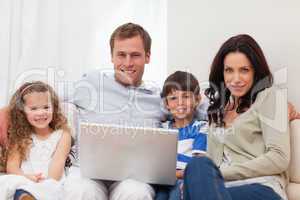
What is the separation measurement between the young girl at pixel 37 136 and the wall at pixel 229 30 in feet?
2.38

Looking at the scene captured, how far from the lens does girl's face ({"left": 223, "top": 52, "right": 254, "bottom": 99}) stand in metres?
1.84

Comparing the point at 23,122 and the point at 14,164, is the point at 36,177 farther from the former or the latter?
the point at 23,122

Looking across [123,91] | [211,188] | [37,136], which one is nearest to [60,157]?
Answer: [37,136]

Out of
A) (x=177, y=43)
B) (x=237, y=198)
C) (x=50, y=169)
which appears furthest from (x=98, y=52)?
(x=237, y=198)

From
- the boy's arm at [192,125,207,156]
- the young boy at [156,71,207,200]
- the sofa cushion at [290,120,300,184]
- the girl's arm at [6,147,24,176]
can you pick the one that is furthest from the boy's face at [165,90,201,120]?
the girl's arm at [6,147,24,176]

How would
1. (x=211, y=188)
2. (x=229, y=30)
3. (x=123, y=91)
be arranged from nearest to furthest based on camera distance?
(x=211, y=188) → (x=123, y=91) → (x=229, y=30)

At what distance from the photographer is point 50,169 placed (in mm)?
1820

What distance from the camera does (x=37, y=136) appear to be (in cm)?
194

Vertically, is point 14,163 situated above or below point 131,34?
below

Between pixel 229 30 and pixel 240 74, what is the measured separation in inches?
19.2

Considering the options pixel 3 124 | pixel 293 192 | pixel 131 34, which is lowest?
pixel 293 192

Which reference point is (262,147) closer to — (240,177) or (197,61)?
(240,177)

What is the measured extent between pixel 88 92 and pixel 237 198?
0.90 metres

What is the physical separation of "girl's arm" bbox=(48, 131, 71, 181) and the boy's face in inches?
18.7
